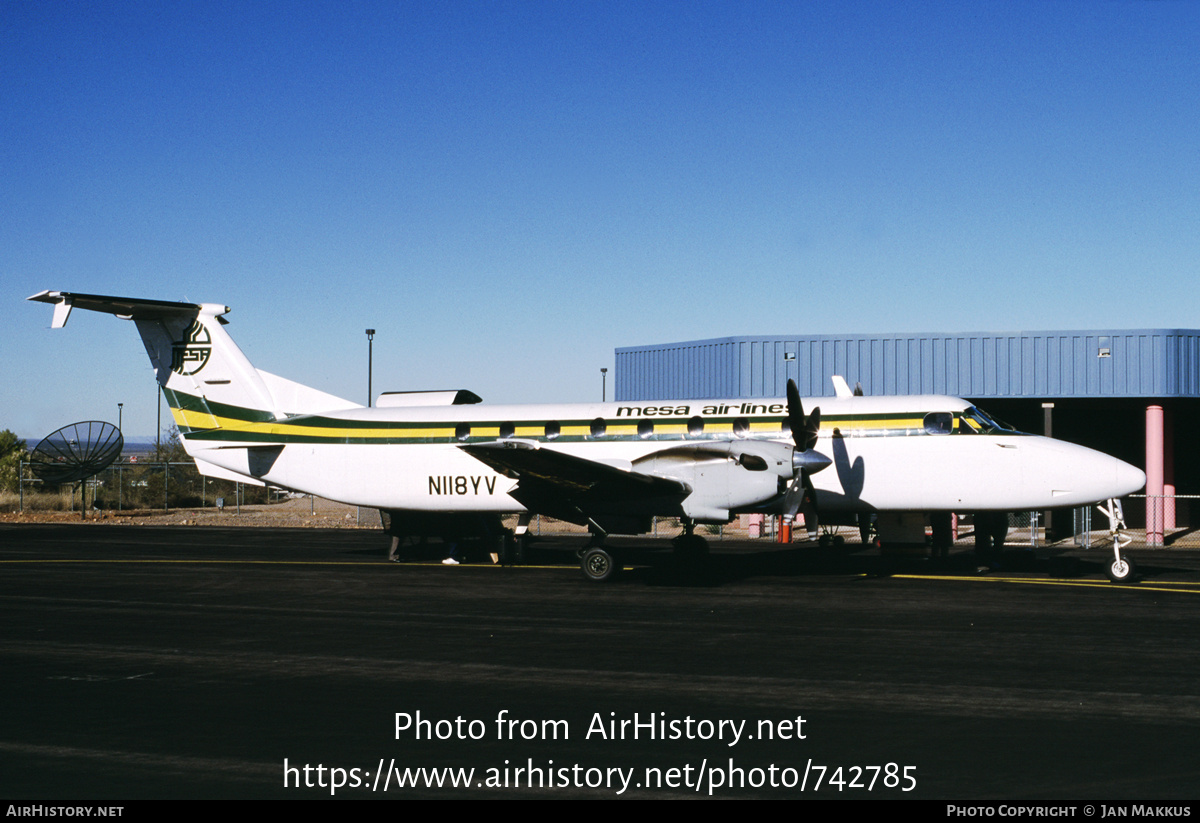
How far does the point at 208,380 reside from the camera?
2422 cm

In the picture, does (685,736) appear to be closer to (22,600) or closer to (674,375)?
(22,600)

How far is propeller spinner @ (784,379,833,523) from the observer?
18.8 m

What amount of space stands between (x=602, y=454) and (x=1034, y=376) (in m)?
19.7

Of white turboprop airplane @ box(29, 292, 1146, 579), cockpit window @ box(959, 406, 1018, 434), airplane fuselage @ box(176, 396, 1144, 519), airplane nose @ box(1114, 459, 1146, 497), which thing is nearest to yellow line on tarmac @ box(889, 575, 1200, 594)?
white turboprop airplane @ box(29, 292, 1146, 579)

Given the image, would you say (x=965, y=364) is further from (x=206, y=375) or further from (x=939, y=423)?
(x=206, y=375)

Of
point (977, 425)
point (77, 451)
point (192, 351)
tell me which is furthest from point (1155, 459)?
point (77, 451)

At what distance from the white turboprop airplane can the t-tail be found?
0.11 feet

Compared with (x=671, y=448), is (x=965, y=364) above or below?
above

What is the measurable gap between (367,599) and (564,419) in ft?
21.5

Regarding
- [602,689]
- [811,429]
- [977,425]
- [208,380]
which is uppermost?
[208,380]

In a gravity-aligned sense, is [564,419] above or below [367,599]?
above

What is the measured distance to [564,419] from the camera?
72.0 ft

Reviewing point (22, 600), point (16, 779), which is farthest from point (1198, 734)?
point (22, 600)

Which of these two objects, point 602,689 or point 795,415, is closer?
point 602,689
